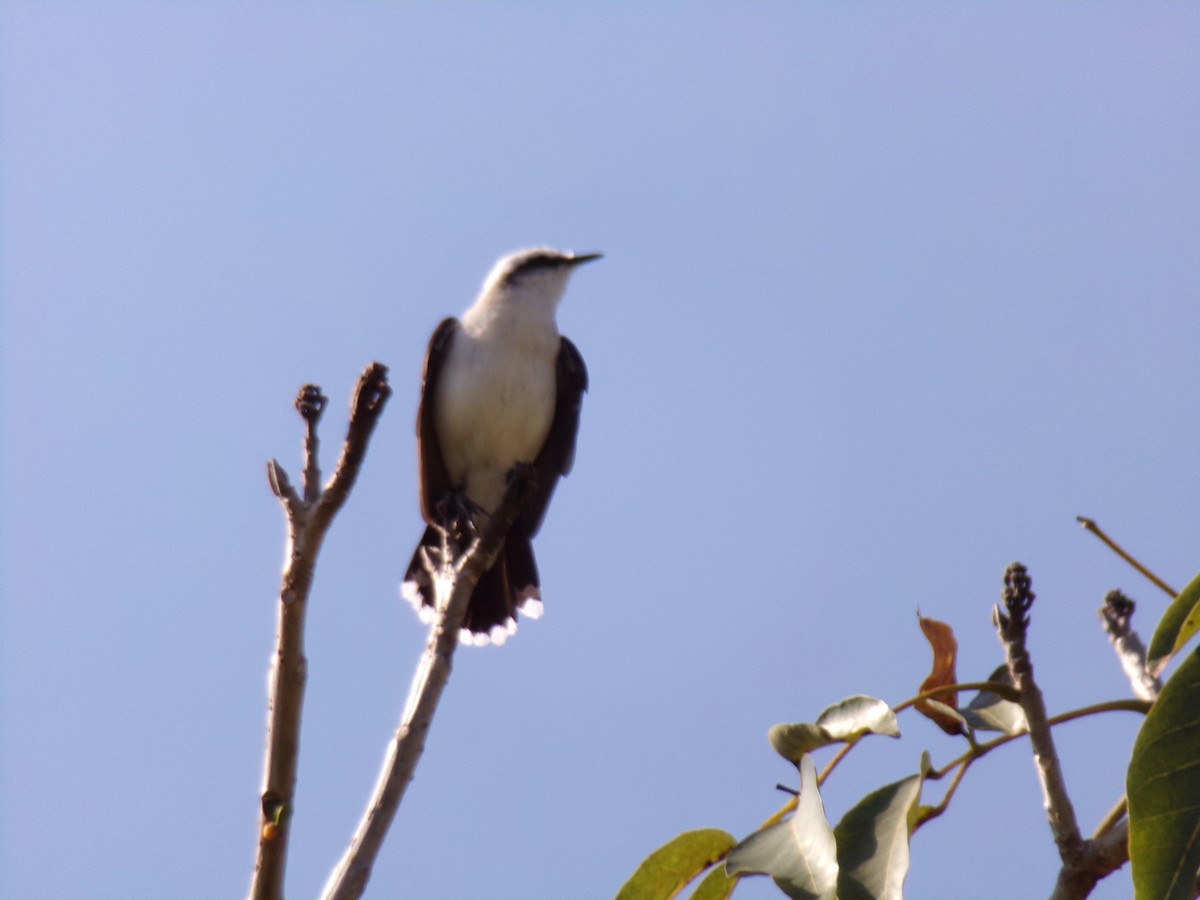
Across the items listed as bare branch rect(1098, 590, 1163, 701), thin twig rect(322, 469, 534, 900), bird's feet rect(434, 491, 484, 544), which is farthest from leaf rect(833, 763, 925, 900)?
bird's feet rect(434, 491, 484, 544)

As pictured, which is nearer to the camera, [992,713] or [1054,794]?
[1054,794]

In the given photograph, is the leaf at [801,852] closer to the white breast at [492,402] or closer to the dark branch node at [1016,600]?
the dark branch node at [1016,600]

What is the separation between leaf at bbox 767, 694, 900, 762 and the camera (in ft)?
7.50

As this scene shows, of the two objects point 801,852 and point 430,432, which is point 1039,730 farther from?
point 430,432

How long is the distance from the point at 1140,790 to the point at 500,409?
604 centimetres

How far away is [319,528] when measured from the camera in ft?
10.6

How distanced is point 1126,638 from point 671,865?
1293 mm

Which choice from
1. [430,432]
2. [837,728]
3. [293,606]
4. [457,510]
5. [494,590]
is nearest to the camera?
[837,728]

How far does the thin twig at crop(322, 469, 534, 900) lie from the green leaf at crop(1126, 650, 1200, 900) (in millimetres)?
1611

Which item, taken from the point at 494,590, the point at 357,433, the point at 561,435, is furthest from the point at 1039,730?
the point at 561,435

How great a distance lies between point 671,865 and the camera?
2578mm

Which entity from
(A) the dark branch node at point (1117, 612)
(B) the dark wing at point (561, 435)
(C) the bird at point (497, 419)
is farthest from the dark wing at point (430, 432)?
(A) the dark branch node at point (1117, 612)

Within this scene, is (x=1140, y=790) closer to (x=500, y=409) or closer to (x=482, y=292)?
(x=500, y=409)

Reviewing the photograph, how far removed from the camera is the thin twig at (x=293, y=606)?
2.84 metres
